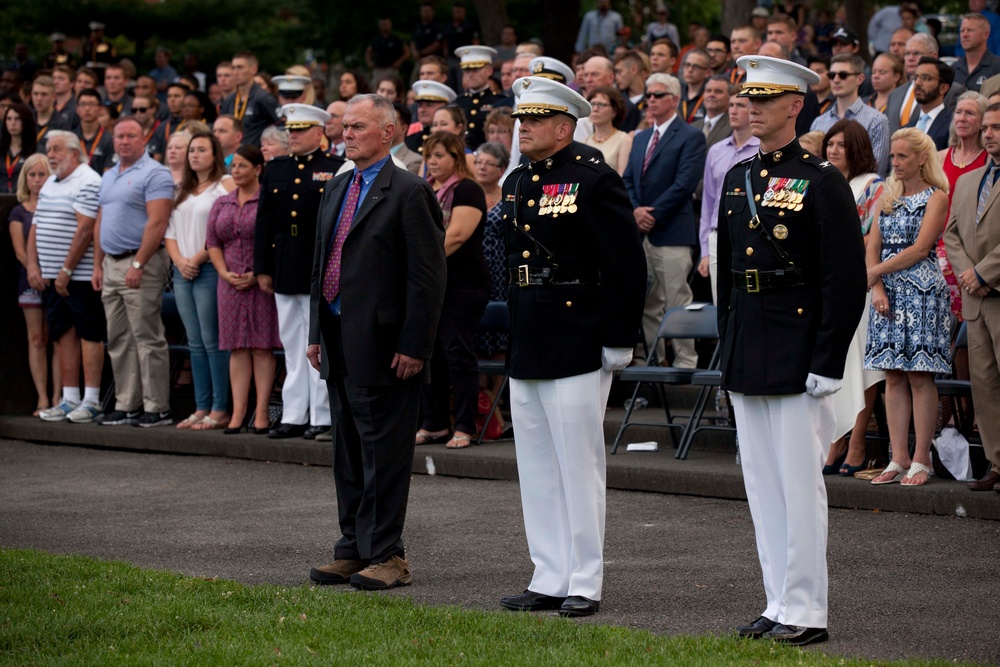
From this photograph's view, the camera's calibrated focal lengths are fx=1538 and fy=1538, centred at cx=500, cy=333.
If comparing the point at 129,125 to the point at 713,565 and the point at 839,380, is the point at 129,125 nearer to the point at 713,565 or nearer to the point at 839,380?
the point at 713,565

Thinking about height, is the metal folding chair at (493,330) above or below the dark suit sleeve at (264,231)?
below

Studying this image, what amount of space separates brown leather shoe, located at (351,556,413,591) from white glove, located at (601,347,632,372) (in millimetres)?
1567

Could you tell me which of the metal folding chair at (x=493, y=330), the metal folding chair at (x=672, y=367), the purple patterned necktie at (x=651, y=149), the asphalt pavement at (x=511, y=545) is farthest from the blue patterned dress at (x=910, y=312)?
the purple patterned necktie at (x=651, y=149)

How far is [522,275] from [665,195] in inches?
226

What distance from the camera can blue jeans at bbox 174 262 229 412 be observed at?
1299 cm

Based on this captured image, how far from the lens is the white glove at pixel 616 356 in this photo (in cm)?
686

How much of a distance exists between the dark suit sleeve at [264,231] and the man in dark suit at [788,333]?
6.34m

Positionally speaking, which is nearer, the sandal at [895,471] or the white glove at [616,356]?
the white glove at [616,356]

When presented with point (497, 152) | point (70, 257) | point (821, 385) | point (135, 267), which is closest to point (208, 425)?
point (135, 267)

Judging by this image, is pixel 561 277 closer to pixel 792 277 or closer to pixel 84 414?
pixel 792 277

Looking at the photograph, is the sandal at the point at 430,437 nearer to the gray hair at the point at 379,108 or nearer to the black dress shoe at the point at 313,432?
the black dress shoe at the point at 313,432

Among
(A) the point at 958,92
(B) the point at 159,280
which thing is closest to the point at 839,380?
(A) the point at 958,92

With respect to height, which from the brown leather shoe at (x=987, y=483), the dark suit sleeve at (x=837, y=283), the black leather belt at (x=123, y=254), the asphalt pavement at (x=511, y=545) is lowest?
the asphalt pavement at (x=511, y=545)

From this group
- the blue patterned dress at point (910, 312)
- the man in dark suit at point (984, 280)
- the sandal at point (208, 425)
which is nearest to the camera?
the man in dark suit at point (984, 280)
